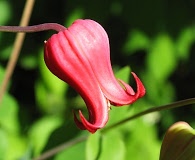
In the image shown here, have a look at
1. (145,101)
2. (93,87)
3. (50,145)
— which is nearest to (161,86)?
(145,101)

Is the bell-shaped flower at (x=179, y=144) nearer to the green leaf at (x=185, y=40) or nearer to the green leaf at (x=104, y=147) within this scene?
the green leaf at (x=104, y=147)

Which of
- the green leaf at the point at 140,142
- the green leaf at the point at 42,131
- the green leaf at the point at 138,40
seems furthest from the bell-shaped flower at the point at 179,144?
the green leaf at the point at 138,40

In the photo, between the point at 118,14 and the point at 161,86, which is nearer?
the point at 118,14

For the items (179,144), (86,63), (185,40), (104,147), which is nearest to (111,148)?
(104,147)

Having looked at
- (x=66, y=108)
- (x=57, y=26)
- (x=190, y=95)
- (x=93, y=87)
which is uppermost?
(x=57, y=26)

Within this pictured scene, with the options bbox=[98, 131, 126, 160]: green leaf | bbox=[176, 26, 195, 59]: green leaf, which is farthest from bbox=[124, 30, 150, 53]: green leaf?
bbox=[98, 131, 126, 160]: green leaf

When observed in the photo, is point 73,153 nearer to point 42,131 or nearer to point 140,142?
point 42,131

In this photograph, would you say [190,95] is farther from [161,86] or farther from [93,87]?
[93,87]

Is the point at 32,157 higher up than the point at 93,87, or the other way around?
the point at 93,87
